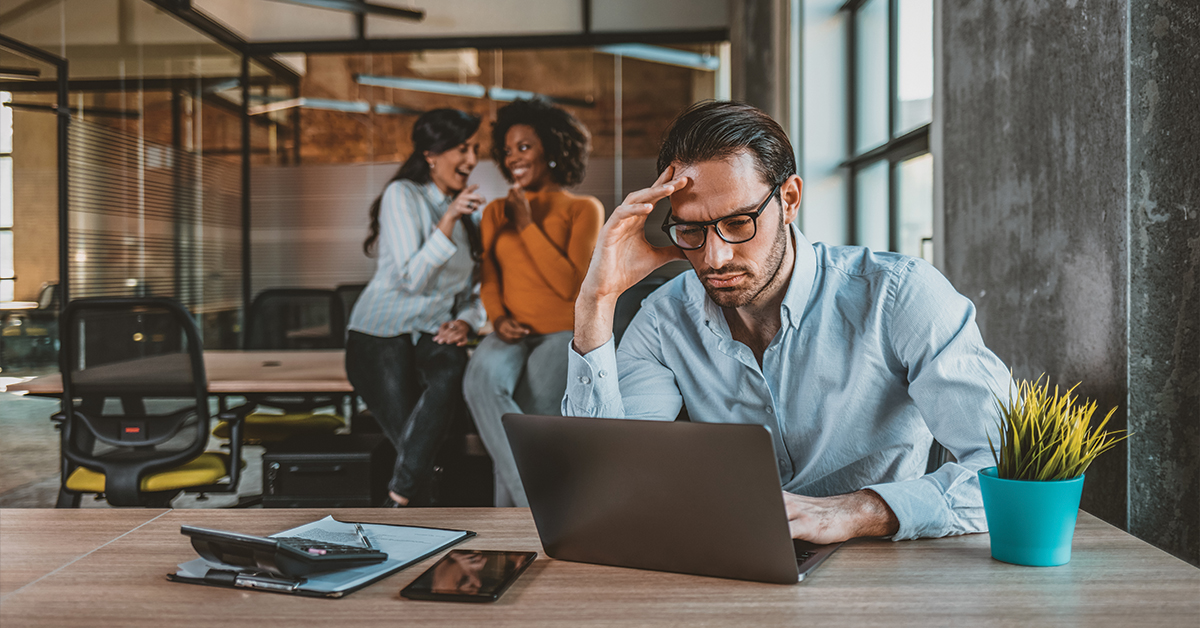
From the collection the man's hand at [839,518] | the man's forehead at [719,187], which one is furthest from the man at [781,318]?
the man's hand at [839,518]

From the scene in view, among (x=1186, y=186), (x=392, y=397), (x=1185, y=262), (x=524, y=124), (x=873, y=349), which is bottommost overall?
(x=392, y=397)

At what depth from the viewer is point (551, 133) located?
2.69 metres

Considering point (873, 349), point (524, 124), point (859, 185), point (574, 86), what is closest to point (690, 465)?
point (873, 349)

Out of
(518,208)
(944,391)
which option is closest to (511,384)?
(518,208)

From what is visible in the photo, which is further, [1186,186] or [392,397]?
[392,397]

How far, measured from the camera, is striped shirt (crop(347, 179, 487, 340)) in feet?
9.16

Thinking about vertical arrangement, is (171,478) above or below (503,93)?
below

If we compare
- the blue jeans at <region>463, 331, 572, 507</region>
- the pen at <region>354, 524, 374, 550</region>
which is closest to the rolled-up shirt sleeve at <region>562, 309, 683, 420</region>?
the pen at <region>354, 524, 374, 550</region>

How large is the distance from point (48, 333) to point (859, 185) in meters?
4.53

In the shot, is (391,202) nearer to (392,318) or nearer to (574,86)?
(392,318)

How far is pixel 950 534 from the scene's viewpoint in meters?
1.09

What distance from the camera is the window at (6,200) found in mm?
4215

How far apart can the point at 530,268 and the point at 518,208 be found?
20cm

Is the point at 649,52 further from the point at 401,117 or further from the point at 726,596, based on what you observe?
the point at 726,596
